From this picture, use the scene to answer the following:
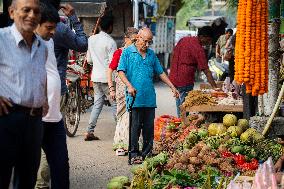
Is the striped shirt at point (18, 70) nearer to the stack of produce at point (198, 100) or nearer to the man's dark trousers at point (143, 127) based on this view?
the man's dark trousers at point (143, 127)

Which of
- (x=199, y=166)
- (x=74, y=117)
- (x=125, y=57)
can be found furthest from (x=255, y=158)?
(x=74, y=117)

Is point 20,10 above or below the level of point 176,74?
above

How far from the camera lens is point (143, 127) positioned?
9.56 metres

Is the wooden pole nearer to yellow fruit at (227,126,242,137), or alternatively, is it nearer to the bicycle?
yellow fruit at (227,126,242,137)

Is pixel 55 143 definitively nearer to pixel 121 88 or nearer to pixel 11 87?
pixel 11 87

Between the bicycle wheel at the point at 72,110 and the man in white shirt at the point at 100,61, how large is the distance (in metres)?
0.54

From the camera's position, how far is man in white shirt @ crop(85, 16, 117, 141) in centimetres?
1170

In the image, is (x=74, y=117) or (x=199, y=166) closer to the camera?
(x=199, y=166)

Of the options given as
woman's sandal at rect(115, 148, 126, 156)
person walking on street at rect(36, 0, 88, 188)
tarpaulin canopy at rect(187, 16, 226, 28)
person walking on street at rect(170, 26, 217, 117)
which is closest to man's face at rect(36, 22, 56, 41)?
person walking on street at rect(36, 0, 88, 188)

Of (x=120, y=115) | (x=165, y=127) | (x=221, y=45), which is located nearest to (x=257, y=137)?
(x=120, y=115)

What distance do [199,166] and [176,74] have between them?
15.6 ft

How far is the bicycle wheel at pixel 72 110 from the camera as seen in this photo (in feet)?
40.3

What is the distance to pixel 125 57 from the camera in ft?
30.8

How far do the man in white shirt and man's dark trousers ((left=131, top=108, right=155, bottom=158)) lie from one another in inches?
85.6
